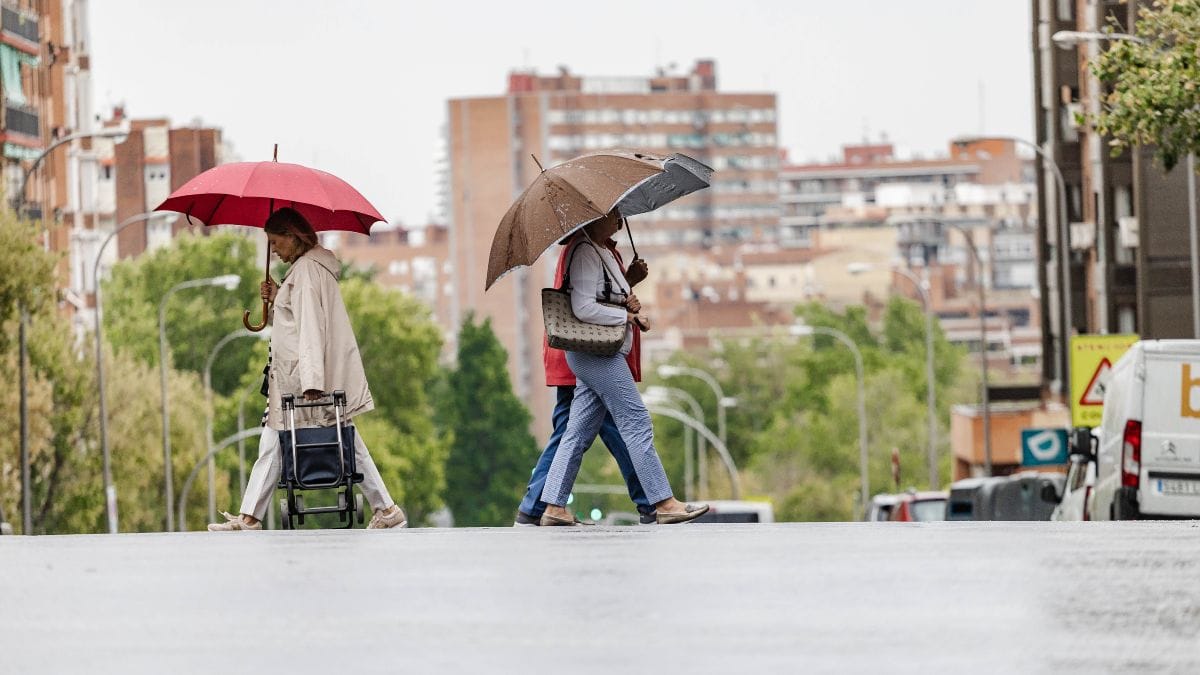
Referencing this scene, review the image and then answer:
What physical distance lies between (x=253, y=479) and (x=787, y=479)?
95588 millimetres

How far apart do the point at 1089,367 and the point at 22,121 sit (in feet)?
147

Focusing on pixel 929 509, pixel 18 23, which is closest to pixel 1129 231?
pixel 929 509

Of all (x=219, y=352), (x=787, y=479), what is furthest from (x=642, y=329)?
(x=787, y=479)

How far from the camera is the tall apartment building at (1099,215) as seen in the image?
55.6 meters

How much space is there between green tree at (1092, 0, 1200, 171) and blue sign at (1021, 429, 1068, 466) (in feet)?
48.8

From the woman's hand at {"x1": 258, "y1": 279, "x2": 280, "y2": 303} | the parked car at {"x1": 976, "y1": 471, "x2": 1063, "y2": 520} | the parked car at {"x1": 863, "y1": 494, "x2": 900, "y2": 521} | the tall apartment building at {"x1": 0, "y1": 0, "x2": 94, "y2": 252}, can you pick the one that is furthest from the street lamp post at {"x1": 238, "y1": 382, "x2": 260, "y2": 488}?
the woman's hand at {"x1": 258, "y1": 279, "x2": 280, "y2": 303}

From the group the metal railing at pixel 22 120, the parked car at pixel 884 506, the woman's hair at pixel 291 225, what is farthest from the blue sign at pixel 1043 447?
the metal railing at pixel 22 120

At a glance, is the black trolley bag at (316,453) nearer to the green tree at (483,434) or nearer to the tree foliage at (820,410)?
the tree foliage at (820,410)

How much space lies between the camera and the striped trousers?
15.0 metres

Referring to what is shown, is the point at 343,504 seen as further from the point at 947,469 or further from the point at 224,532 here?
the point at 947,469

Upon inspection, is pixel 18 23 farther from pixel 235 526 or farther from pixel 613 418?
pixel 613 418

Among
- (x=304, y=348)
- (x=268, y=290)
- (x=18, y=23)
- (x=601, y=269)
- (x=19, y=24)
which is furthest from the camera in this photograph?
(x=19, y=24)

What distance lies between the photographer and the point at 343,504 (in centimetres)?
1494

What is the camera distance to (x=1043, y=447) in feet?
128
